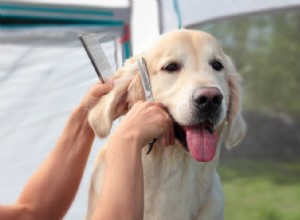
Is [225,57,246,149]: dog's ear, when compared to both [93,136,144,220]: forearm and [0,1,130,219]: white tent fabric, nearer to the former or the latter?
[93,136,144,220]: forearm

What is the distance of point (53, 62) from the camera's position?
2.35m

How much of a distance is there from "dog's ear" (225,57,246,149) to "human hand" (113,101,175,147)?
0.35 m

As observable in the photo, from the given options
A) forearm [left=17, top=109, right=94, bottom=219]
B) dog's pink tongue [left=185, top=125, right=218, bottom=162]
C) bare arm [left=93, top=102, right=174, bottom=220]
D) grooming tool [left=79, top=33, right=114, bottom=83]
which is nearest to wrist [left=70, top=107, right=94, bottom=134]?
forearm [left=17, top=109, right=94, bottom=219]

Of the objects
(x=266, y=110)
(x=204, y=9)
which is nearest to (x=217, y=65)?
(x=204, y=9)

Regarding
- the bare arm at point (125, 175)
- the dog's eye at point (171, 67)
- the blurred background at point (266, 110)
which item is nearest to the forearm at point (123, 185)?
the bare arm at point (125, 175)

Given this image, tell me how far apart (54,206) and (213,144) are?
47 centimetres

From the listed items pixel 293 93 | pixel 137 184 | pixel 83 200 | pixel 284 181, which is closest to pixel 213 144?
pixel 137 184

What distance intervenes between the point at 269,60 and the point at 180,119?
7.74 meters

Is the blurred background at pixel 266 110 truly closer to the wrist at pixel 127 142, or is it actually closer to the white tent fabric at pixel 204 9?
the white tent fabric at pixel 204 9

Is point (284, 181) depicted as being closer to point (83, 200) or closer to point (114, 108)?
point (83, 200)

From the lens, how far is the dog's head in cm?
150

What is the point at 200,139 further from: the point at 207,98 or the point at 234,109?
the point at 234,109

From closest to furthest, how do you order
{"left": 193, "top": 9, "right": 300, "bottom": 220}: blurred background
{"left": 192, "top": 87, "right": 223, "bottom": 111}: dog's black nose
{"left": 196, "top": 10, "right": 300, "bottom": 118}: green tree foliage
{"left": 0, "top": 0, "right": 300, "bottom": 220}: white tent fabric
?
{"left": 192, "top": 87, "right": 223, "bottom": 111}: dog's black nose
{"left": 0, "top": 0, "right": 300, "bottom": 220}: white tent fabric
{"left": 193, "top": 9, "right": 300, "bottom": 220}: blurred background
{"left": 196, "top": 10, "right": 300, "bottom": 118}: green tree foliage

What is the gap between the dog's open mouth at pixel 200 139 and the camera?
1.49 metres
